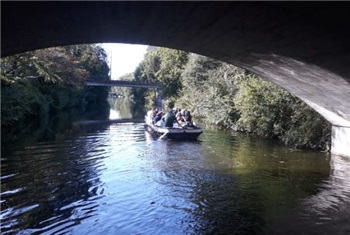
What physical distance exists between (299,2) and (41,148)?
42.6 ft

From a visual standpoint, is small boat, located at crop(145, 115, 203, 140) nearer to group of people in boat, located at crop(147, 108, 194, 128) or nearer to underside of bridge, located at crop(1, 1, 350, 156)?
group of people in boat, located at crop(147, 108, 194, 128)

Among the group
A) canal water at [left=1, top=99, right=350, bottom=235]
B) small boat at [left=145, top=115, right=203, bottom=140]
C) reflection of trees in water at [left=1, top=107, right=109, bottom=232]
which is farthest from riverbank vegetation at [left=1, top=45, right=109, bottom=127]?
small boat at [left=145, top=115, right=203, bottom=140]

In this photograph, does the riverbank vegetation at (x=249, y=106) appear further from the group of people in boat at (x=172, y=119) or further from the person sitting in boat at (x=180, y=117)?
the person sitting in boat at (x=180, y=117)

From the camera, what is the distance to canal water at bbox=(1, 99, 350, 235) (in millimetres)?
7168

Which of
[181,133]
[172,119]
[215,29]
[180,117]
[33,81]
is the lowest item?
[181,133]

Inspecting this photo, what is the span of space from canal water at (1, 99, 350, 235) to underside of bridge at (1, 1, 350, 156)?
3.12 meters

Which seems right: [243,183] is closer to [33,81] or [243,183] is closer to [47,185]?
[47,185]

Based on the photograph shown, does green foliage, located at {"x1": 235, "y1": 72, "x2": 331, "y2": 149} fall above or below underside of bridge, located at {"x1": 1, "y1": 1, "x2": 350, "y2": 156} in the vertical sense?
below

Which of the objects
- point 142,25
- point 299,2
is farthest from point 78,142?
point 299,2

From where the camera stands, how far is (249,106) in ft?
69.9

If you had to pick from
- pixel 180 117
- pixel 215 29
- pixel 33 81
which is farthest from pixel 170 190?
pixel 33 81

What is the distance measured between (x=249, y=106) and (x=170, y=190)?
12.7 meters

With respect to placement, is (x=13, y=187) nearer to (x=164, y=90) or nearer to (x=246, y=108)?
(x=246, y=108)

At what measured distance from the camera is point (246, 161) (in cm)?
1377
